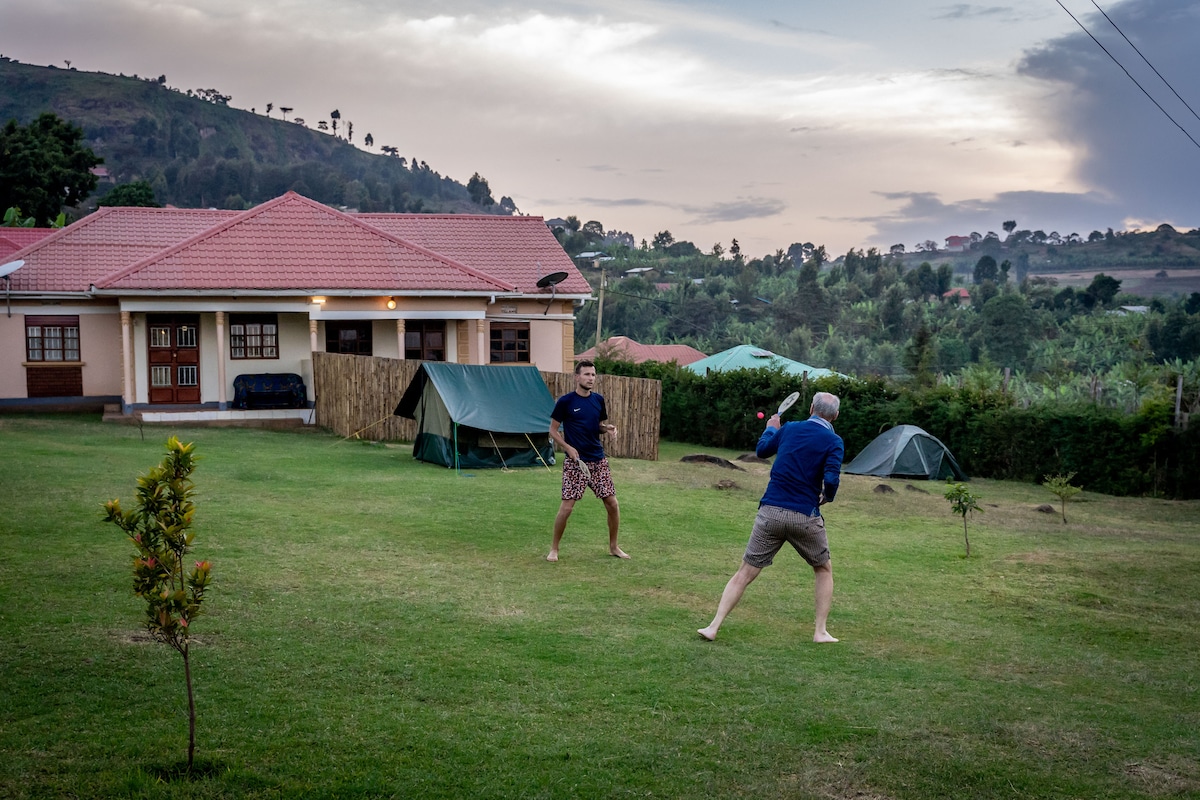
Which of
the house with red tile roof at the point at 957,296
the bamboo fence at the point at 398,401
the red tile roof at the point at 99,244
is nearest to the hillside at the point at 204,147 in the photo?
the house with red tile roof at the point at 957,296

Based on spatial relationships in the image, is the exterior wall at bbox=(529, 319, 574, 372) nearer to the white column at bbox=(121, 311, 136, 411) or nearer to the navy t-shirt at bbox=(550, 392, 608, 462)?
the white column at bbox=(121, 311, 136, 411)

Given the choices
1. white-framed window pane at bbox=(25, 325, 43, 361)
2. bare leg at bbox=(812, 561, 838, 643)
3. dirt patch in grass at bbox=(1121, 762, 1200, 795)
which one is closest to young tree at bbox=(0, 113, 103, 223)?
white-framed window pane at bbox=(25, 325, 43, 361)

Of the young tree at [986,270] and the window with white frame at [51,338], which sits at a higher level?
the young tree at [986,270]

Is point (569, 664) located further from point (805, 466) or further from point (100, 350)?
point (100, 350)

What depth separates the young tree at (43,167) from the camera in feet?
147

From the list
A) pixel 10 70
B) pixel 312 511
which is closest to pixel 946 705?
pixel 312 511

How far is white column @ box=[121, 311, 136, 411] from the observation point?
24.4 meters

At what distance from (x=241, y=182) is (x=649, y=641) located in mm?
118819

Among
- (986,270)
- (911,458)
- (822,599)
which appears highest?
(986,270)

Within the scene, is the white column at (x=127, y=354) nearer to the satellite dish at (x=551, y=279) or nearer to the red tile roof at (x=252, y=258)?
the red tile roof at (x=252, y=258)

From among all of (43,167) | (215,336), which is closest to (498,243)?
(215,336)

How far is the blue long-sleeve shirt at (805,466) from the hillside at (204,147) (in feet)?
358

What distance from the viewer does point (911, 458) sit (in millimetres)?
23688

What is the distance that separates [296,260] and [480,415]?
10.3 meters
